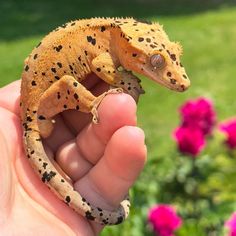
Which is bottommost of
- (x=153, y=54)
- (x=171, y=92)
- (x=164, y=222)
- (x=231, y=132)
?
(x=171, y=92)


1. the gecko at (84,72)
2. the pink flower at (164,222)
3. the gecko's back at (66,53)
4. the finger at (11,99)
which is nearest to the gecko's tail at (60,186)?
the gecko at (84,72)

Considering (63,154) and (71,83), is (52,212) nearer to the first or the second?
(63,154)

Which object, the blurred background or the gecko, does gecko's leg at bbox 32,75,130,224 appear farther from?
the blurred background

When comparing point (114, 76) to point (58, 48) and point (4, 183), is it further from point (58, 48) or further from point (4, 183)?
point (4, 183)

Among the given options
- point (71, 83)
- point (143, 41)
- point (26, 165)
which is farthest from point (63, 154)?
point (143, 41)

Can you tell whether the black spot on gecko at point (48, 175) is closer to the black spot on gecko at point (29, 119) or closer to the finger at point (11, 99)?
the black spot on gecko at point (29, 119)

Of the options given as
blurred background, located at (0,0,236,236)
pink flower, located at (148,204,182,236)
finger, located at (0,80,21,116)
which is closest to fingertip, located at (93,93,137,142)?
finger, located at (0,80,21,116)

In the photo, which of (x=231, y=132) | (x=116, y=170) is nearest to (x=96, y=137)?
(x=116, y=170)
